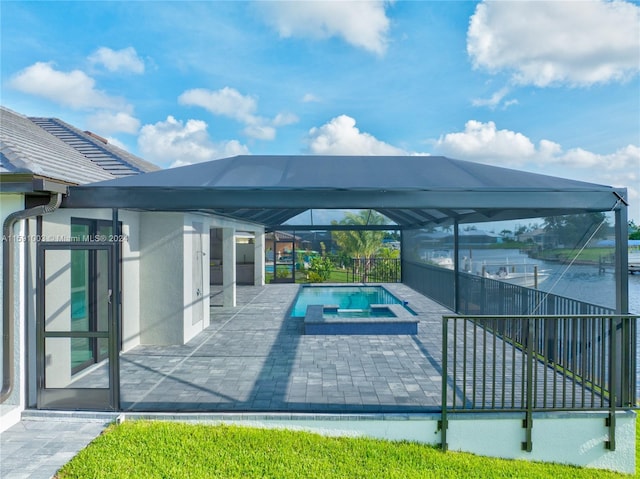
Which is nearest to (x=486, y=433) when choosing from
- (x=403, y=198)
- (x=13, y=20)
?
(x=403, y=198)

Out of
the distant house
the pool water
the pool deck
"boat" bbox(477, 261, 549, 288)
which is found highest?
the distant house

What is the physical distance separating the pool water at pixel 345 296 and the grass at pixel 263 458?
9647 mm

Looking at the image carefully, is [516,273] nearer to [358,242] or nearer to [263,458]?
[263,458]

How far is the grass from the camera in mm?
4465

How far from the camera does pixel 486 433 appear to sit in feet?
17.3

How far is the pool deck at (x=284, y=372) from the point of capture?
575 centimetres

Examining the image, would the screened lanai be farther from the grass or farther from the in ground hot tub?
the grass

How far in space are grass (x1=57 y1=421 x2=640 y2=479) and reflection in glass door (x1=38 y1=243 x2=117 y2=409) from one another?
0.96 metres

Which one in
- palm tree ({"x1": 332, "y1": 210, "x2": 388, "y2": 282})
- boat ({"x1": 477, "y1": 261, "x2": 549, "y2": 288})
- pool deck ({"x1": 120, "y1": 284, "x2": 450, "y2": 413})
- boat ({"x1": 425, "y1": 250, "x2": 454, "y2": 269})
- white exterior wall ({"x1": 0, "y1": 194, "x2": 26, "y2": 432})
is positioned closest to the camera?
white exterior wall ({"x1": 0, "y1": 194, "x2": 26, "y2": 432})

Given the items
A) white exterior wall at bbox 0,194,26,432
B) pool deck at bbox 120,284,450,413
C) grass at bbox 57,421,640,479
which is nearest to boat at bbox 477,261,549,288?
pool deck at bbox 120,284,450,413

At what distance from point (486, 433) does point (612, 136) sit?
17497mm

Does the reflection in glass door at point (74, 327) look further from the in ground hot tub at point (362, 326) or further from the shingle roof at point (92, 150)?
the in ground hot tub at point (362, 326)

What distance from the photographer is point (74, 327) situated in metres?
6.73

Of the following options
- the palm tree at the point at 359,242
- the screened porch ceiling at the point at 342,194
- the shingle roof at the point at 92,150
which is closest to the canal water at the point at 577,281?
the screened porch ceiling at the point at 342,194
